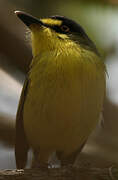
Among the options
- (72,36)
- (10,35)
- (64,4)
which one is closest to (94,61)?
(72,36)

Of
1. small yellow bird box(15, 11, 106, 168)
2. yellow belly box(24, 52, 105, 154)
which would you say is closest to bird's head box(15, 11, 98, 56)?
small yellow bird box(15, 11, 106, 168)

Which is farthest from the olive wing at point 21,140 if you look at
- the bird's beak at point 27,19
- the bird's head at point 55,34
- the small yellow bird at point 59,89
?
the bird's beak at point 27,19

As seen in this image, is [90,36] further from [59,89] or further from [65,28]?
[59,89]

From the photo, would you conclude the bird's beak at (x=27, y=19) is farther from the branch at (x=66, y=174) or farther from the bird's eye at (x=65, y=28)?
the branch at (x=66, y=174)

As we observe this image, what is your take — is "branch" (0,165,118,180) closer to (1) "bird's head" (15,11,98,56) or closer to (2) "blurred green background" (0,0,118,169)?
(2) "blurred green background" (0,0,118,169)

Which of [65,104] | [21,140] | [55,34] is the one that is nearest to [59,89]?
[65,104]
